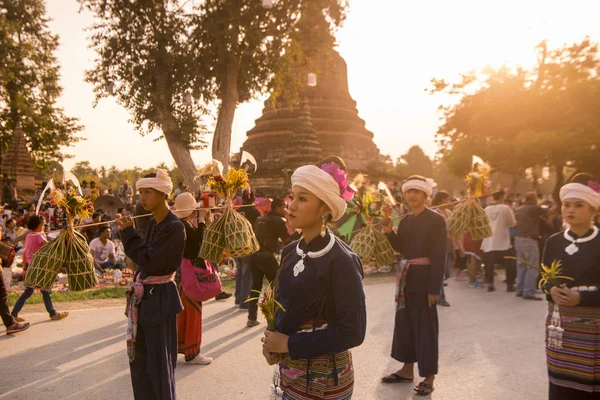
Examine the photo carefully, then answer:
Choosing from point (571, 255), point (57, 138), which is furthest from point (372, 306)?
point (57, 138)

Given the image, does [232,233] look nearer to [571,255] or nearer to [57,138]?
[571,255]

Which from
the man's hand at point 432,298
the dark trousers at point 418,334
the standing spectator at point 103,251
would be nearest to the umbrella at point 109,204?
the standing spectator at point 103,251

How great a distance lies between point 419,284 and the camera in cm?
461

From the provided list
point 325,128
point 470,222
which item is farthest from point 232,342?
point 325,128

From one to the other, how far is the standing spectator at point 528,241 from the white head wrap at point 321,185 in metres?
8.39

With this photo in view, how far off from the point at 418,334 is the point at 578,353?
1.63 m

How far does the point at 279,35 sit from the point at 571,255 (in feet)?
53.6

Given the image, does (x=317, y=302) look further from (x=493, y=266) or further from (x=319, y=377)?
(x=493, y=266)

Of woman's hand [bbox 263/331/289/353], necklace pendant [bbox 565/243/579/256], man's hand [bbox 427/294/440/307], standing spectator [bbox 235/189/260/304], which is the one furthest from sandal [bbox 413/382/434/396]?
standing spectator [bbox 235/189/260/304]

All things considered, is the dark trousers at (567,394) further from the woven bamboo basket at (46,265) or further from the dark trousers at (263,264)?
the dark trousers at (263,264)

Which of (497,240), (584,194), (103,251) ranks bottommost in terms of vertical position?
(103,251)

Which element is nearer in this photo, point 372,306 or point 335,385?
point 335,385

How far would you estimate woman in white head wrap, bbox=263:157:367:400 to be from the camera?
2131 mm

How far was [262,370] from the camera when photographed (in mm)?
5113
